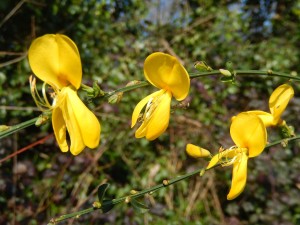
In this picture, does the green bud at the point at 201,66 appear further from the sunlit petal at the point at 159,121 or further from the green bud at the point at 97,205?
the green bud at the point at 97,205

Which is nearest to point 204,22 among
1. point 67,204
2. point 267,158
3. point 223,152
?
point 267,158

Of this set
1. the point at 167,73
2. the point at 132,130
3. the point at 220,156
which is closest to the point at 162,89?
the point at 167,73

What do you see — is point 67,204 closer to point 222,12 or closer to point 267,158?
point 267,158

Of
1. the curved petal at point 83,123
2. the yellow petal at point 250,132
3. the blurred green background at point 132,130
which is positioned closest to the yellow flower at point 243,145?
the yellow petal at point 250,132

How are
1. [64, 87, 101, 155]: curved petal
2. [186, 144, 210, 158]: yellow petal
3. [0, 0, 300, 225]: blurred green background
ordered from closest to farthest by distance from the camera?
[64, 87, 101, 155]: curved petal
[186, 144, 210, 158]: yellow petal
[0, 0, 300, 225]: blurred green background

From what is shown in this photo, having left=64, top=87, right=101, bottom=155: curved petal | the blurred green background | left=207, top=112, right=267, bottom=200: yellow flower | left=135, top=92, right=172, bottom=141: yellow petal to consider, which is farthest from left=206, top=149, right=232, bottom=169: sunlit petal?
the blurred green background

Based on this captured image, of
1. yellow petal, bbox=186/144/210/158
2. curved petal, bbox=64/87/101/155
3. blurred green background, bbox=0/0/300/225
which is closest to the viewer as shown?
curved petal, bbox=64/87/101/155

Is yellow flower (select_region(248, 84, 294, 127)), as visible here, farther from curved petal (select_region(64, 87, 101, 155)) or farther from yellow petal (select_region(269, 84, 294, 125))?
curved petal (select_region(64, 87, 101, 155))

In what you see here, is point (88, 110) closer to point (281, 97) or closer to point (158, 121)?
point (158, 121)
